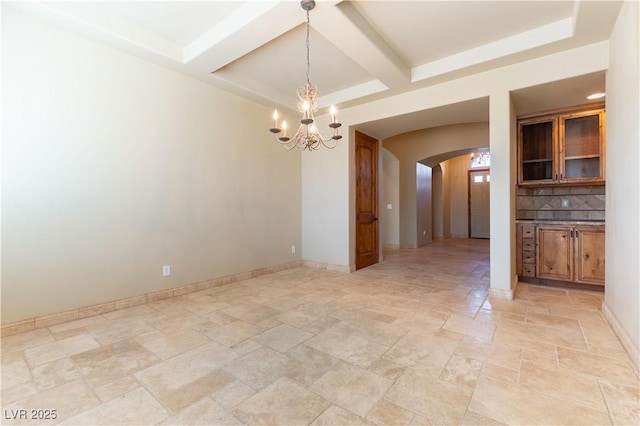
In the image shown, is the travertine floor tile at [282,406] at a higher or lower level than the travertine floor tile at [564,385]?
higher

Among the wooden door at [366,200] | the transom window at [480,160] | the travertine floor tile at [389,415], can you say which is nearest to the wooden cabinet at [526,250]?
the wooden door at [366,200]

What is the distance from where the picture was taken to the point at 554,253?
13.1 ft

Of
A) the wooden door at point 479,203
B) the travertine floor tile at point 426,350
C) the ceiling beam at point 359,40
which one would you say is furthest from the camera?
the wooden door at point 479,203

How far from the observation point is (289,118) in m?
5.25

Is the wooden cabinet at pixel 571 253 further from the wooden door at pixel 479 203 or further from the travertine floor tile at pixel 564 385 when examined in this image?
the wooden door at pixel 479 203

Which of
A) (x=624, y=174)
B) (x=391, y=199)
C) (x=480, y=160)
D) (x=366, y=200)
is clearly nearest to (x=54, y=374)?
(x=624, y=174)

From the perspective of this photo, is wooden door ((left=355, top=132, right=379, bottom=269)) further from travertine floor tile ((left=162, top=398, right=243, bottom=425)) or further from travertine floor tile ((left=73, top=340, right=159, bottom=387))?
Result: travertine floor tile ((left=162, top=398, right=243, bottom=425))

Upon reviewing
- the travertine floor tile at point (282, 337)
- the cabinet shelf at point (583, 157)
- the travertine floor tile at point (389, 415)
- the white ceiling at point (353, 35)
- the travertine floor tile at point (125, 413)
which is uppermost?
the white ceiling at point (353, 35)

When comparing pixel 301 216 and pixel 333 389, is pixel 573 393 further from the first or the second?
pixel 301 216

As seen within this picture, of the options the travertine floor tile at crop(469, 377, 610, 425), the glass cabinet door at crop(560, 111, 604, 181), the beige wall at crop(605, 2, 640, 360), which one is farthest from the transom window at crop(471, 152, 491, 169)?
the travertine floor tile at crop(469, 377, 610, 425)

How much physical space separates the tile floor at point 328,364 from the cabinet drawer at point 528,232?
0.94 meters

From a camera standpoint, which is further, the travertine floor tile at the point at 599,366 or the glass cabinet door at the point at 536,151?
the glass cabinet door at the point at 536,151

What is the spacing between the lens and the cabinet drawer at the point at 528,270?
4137mm

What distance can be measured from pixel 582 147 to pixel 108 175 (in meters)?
6.09
